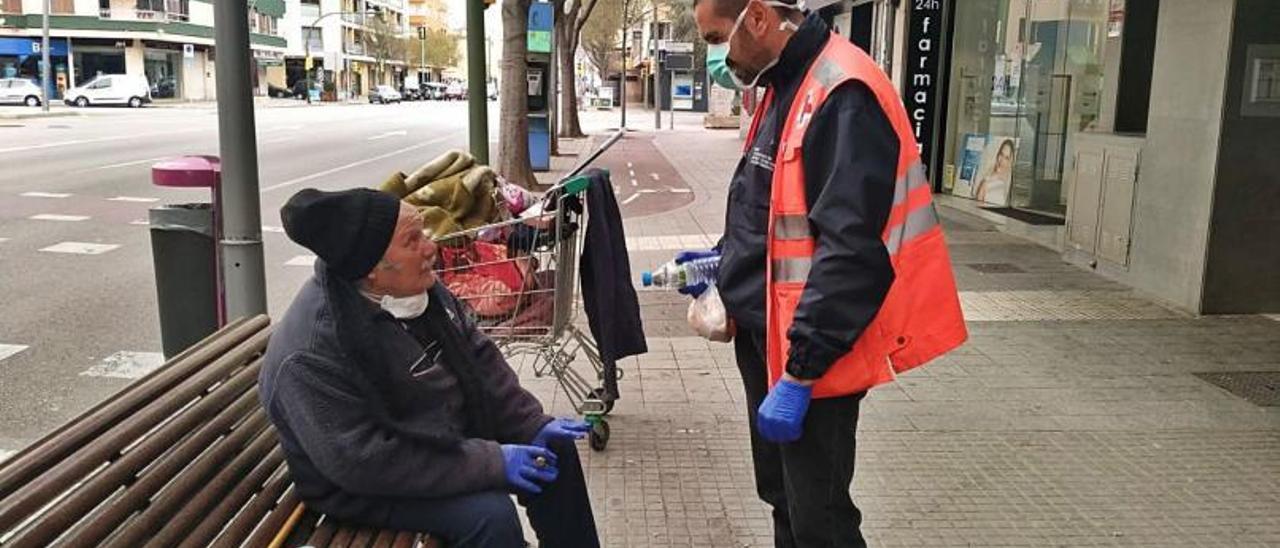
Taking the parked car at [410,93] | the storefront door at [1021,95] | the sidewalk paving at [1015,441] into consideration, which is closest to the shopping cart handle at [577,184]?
the sidewalk paving at [1015,441]

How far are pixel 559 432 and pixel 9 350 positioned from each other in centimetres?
531

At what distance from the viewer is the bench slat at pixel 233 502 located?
243 cm

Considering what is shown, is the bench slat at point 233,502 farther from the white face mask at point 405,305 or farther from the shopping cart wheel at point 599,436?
the shopping cart wheel at point 599,436

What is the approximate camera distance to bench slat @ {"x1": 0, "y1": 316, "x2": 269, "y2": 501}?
2.25 m

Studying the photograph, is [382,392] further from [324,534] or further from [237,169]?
[237,169]

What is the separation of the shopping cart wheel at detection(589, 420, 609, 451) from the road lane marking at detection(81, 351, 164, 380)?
2.93m

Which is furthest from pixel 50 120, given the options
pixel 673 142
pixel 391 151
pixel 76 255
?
pixel 76 255

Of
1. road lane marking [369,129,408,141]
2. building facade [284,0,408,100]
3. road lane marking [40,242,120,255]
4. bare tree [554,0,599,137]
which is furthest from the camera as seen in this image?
building facade [284,0,408,100]

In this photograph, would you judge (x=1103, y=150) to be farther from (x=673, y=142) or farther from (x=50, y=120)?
(x=50, y=120)

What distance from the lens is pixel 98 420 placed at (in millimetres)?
A: 2547

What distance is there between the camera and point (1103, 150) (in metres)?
8.65

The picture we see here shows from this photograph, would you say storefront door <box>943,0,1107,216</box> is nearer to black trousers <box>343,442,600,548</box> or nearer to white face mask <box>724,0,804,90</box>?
white face mask <box>724,0,804,90</box>

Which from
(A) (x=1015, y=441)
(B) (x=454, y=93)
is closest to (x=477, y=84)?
(A) (x=1015, y=441)

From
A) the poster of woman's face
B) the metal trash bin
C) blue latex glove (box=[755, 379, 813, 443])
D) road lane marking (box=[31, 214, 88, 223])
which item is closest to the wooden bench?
blue latex glove (box=[755, 379, 813, 443])
